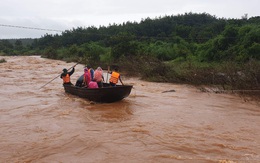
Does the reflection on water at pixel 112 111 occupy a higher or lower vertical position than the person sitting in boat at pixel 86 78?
lower

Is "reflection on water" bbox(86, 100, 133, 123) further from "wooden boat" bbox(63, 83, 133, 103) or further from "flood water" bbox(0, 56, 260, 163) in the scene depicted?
"wooden boat" bbox(63, 83, 133, 103)

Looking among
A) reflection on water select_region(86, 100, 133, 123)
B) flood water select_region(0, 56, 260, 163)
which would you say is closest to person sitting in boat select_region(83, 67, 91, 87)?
flood water select_region(0, 56, 260, 163)

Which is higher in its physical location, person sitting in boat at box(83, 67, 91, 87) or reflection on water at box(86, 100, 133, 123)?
person sitting in boat at box(83, 67, 91, 87)

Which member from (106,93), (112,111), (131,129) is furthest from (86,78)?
(131,129)

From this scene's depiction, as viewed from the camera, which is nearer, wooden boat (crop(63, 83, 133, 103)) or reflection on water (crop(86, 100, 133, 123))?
reflection on water (crop(86, 100, 133, 123))

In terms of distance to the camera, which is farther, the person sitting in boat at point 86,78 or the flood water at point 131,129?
the person sitting in boat at point 86,78

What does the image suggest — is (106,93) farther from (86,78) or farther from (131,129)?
(131,129)

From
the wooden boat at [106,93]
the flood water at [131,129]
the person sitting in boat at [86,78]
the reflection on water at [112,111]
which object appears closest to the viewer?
the flood water at [131,129]

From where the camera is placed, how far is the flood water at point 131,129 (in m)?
5.62

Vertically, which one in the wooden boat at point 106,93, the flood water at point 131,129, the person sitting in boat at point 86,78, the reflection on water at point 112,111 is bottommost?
the flood water at point 131,129

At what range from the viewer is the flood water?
562cm

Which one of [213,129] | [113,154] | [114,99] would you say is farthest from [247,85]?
[113,154]

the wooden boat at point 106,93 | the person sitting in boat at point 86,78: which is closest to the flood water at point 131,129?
the wooden boat at point 106,93

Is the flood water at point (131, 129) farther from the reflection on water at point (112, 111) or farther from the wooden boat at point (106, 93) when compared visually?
the wooden boat at point (106, 93)
